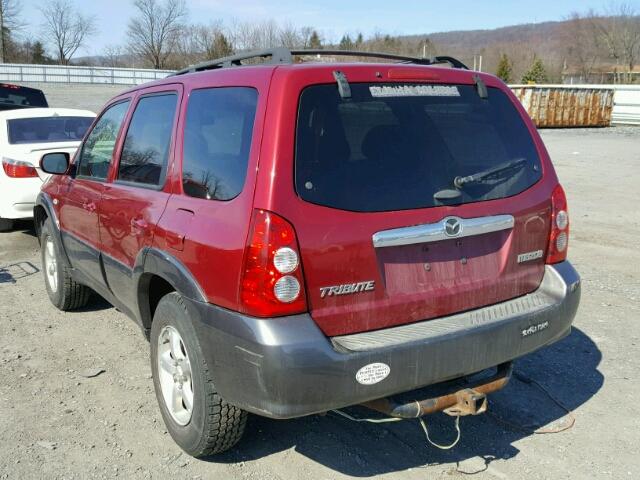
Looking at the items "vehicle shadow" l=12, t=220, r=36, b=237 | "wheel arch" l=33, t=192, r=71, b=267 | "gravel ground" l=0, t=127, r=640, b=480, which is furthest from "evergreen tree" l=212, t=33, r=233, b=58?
"gravel ground" l=0, t=127, r=640, b=480

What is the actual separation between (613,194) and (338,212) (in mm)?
10601

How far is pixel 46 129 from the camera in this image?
339 inches

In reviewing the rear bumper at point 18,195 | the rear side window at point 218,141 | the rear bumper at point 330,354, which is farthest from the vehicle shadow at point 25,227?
the rear bumper at point 330,354

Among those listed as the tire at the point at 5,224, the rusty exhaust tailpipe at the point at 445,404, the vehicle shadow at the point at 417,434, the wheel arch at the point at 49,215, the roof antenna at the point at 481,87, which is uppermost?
the roof antenna at the point at 481,87

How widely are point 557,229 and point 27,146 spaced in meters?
6.84

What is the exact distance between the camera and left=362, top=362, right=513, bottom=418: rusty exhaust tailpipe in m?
2.79

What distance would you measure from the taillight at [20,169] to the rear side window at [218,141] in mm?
5291

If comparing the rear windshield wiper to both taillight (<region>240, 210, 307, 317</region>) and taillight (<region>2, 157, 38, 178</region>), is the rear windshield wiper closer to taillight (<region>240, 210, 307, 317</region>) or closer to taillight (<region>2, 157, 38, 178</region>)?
taillight (<region>240, 210, 307, 317</region>)

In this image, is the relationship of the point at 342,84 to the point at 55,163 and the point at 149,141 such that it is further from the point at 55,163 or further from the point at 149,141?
the point at 55,163

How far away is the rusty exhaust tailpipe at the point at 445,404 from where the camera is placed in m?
2.79

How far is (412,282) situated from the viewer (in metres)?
2.81

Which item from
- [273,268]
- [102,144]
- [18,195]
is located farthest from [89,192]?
[18,195]

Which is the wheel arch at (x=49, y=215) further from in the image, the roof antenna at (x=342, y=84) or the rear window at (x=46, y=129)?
the roof antenna at (x=342, y=84)

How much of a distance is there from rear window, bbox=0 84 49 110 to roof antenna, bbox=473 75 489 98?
1199 cm
